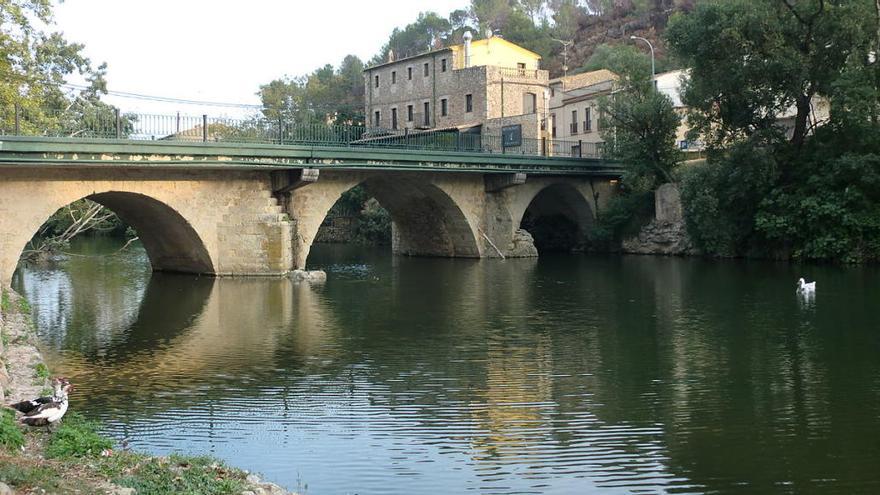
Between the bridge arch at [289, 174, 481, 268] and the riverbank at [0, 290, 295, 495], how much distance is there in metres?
25.7

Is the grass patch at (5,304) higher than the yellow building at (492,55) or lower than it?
lower

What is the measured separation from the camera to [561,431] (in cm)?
1140

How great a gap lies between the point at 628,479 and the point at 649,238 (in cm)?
3647

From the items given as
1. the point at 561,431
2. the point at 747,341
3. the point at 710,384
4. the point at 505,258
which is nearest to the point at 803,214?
the point at 505,258

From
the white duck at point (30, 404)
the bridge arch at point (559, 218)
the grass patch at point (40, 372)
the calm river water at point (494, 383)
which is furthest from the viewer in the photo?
the bridge arch at point (559, 218)

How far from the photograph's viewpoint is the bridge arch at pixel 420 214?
130ft

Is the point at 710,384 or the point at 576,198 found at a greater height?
the point at 576,198

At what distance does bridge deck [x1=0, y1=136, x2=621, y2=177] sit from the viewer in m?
24.5

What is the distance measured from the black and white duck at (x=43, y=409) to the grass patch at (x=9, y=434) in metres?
0.67

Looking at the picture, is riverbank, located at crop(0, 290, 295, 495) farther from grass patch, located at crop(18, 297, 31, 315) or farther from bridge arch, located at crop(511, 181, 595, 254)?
bridge arch, located at crop(511, 181, 595, 254)

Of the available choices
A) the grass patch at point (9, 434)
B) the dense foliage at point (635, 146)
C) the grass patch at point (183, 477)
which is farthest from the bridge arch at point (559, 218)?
the grass patch at point (9, 434)

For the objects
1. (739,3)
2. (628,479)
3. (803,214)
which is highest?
(739,3)

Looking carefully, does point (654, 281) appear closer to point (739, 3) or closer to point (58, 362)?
point (739, 3)

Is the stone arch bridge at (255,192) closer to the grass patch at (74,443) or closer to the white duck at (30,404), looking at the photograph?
the white duck at (30,404)
